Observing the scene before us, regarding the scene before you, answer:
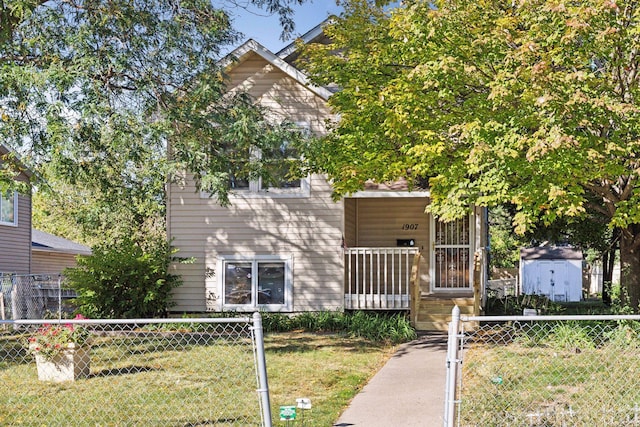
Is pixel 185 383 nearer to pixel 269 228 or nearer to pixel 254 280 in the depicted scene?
pixel 254 280

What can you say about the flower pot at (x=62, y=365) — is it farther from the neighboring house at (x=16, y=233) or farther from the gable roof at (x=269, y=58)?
Answer: the neighboring house at (x=16, y=233)

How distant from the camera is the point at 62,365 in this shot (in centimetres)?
971

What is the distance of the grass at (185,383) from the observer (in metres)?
7.57

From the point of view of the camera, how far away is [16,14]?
9992mm

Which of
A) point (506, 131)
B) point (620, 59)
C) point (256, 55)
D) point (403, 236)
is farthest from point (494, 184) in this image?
point (256, 55)

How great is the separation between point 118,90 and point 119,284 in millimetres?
4899

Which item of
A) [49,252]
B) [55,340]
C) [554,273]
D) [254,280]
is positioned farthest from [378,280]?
[554,273]

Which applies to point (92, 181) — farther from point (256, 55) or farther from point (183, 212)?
point (256, 55)

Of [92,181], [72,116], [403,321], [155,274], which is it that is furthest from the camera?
[155,274]

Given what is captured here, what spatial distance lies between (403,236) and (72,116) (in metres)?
8.77

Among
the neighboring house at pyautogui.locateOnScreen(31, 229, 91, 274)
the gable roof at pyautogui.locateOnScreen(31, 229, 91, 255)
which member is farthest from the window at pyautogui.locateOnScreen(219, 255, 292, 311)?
the neighboring house at pyautogui.locateOnScreen(31, 229, 91, 274)

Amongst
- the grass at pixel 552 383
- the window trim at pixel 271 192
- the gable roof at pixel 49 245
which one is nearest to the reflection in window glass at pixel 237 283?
the window trim at pixel 271 192

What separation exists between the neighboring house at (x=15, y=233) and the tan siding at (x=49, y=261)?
565 centimetres

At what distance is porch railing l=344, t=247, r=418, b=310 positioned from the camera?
619 inches
